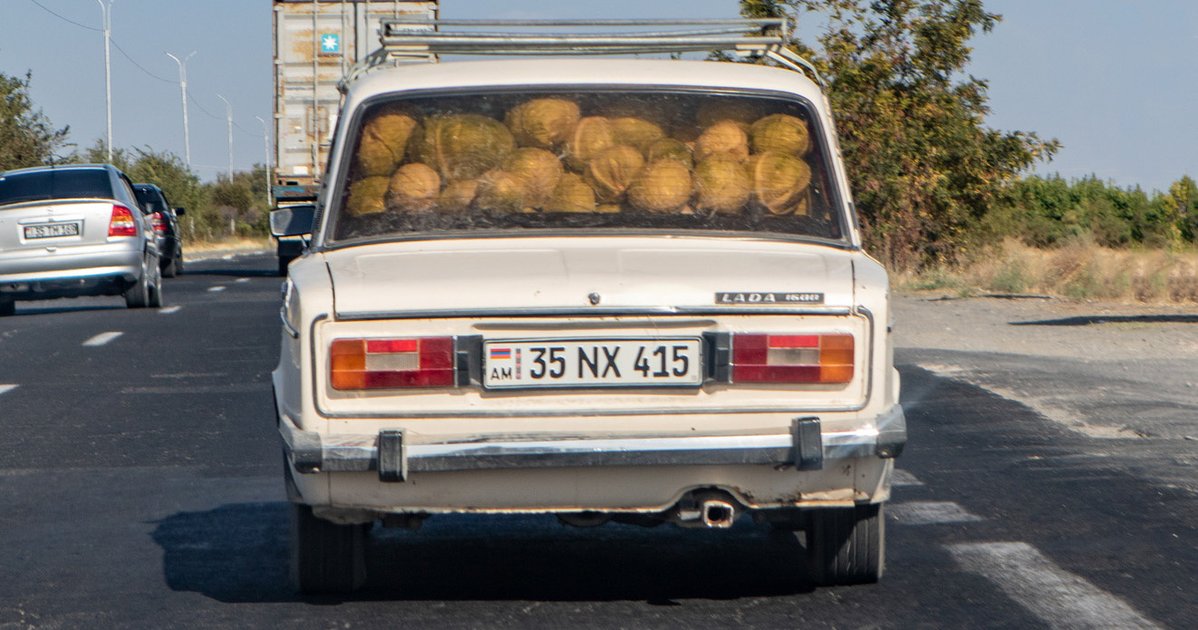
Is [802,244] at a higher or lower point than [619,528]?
higher

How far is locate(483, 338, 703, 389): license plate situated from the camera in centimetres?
486

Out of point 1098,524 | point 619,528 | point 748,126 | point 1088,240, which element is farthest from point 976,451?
point 1088,240

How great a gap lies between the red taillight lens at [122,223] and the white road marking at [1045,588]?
48.8 feet

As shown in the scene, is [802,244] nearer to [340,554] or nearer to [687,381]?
[687,381]

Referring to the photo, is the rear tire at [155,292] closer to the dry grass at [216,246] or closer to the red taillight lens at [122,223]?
the red taillight lens at [122,223]

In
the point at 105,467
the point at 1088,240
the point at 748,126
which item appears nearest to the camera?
the point at 748,126

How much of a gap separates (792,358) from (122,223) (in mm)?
15959

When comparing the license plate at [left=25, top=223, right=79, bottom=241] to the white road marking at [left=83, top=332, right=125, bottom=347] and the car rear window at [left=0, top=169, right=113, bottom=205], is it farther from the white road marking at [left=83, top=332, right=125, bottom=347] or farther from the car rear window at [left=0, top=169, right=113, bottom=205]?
the white road marking at [left=83, top=332, right=125, bottom=347]

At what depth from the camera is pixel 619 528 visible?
6.81m

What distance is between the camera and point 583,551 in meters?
6.35

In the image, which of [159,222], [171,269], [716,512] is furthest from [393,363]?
[171,269]

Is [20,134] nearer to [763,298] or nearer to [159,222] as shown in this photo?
[159,222]

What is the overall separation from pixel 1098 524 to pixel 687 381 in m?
2.62

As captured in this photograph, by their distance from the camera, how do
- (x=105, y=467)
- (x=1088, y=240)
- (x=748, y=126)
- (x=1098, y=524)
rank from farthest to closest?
(x=1088, y=240)
(x=105, y=467)
(x=1098, y=524)
(x=748, y=126)
